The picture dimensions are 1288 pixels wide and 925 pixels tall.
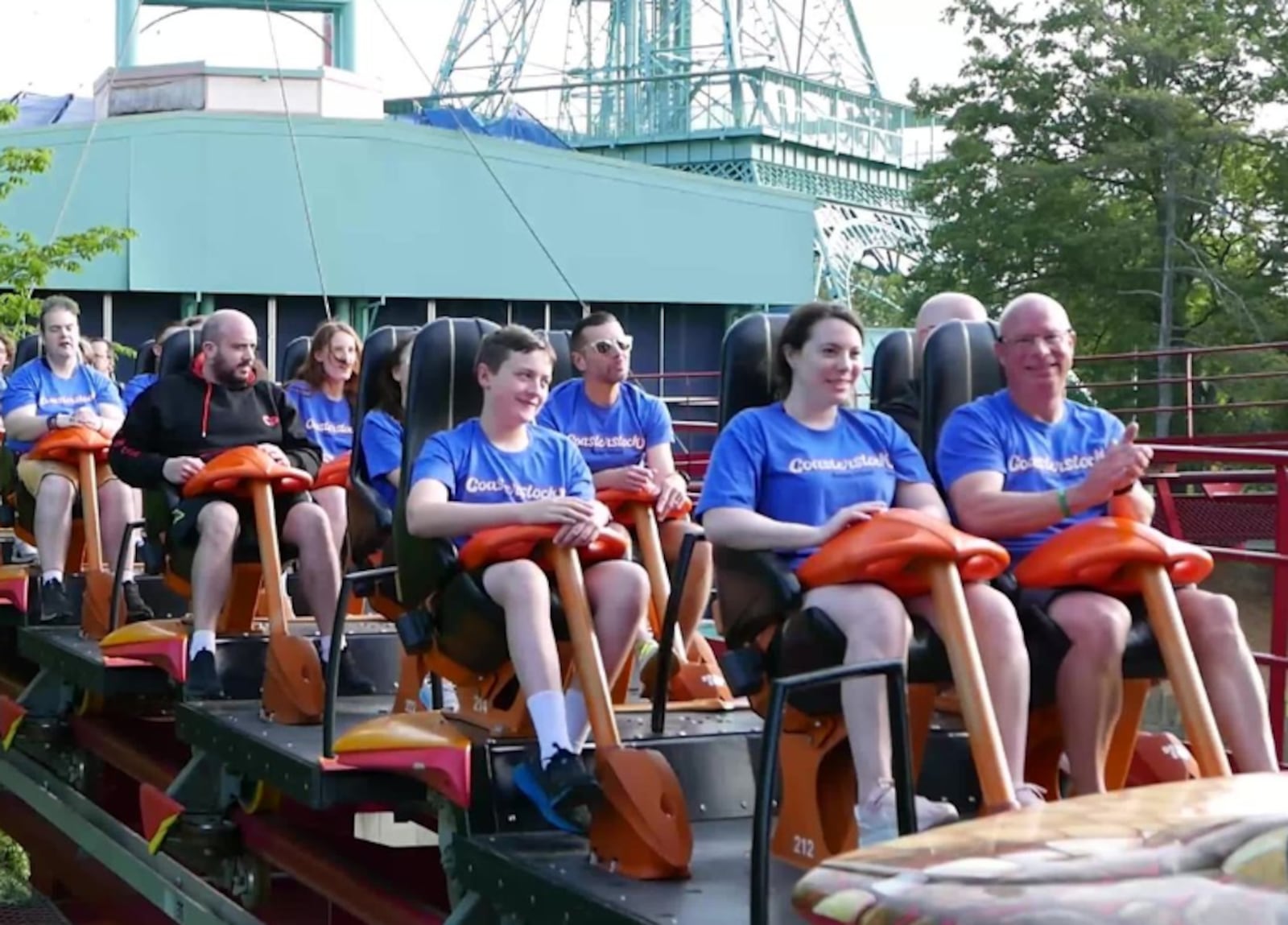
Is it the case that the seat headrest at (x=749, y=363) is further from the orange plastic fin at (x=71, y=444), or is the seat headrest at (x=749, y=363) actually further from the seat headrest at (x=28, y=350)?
the seat headrest at (x=28, y=350)

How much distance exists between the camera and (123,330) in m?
25.0

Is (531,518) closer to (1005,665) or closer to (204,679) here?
(1005,665)

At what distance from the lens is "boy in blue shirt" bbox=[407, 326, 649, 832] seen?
185 inches

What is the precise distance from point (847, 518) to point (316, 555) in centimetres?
307

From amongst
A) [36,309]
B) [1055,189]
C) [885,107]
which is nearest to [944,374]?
[36,309]

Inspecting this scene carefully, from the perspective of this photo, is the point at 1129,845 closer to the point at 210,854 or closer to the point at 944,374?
the point at 944,374

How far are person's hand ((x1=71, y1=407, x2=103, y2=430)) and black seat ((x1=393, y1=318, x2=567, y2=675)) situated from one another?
299cm

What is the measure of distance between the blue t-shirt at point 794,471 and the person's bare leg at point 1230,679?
0.71 metres

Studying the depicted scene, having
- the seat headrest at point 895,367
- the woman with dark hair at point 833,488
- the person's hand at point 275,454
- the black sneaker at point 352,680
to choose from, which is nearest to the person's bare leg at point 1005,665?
the woman with dark hair at point 833,488

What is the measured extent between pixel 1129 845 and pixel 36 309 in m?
15.9

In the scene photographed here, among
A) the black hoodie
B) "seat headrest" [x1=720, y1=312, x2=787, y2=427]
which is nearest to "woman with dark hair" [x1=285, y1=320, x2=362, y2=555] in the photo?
the black hoodie

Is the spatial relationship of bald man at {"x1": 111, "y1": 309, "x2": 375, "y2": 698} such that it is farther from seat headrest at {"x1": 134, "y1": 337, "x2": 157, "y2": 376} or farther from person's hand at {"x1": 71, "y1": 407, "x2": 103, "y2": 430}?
seat headrest at {"x1": 134, "y1": 337, "x2": 157, "y2": 376}

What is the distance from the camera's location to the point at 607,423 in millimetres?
6754

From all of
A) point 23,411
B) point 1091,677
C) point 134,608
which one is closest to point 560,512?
point 1091,677
